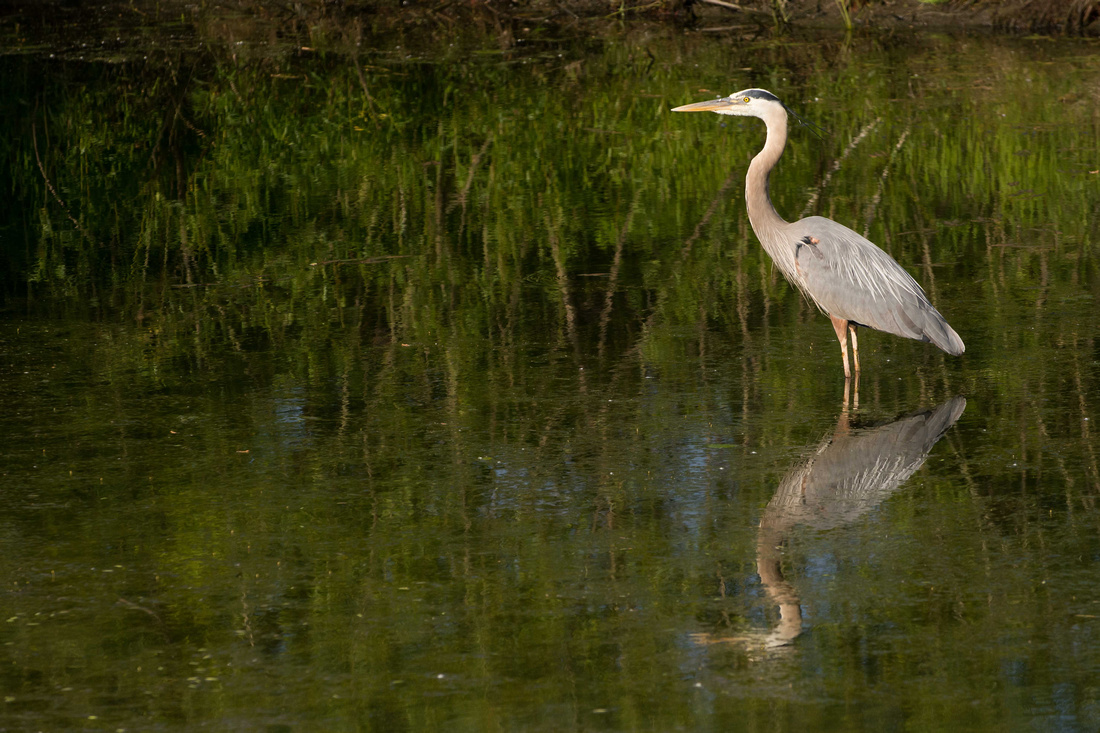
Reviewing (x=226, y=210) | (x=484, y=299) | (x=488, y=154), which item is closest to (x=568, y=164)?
(x=488, y=154)

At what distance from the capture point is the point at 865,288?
6.79 m

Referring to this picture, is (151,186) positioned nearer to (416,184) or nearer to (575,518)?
(416,184)

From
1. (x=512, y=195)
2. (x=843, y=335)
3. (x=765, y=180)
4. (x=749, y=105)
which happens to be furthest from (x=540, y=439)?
(x=512, y=195)

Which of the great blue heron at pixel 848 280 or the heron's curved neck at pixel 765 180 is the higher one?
the heron's curved neck at pixel 765 180

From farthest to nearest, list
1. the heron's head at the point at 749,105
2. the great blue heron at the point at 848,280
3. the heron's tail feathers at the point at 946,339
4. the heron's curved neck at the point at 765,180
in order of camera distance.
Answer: the heron's head at the point at 749,105 → the heron's curved neck at the point at 765,180 → the great blue heron at the point at 848,280 → the heron's tail feathers at the point at 946,339

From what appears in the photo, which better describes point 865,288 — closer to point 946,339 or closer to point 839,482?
point 946,339

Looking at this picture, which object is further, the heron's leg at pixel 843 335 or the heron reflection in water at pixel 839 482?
the heron's leg at pixel 843 335

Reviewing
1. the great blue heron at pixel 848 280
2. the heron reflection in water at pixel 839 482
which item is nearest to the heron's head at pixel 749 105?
the great blue heron at pixel 848 280

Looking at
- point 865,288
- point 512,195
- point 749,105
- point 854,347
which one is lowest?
point 854,347

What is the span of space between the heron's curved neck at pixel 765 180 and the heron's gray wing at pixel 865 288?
0.32 meters

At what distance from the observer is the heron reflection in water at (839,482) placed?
4.77 m

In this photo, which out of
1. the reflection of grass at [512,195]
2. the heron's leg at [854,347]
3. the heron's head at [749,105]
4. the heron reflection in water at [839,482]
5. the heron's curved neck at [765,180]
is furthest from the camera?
the reflection of grass at [512,195]

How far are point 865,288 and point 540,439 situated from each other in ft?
5.79

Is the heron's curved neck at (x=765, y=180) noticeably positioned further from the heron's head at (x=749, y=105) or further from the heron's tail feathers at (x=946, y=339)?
the heron's tail feathers at (x=946, y=339)
